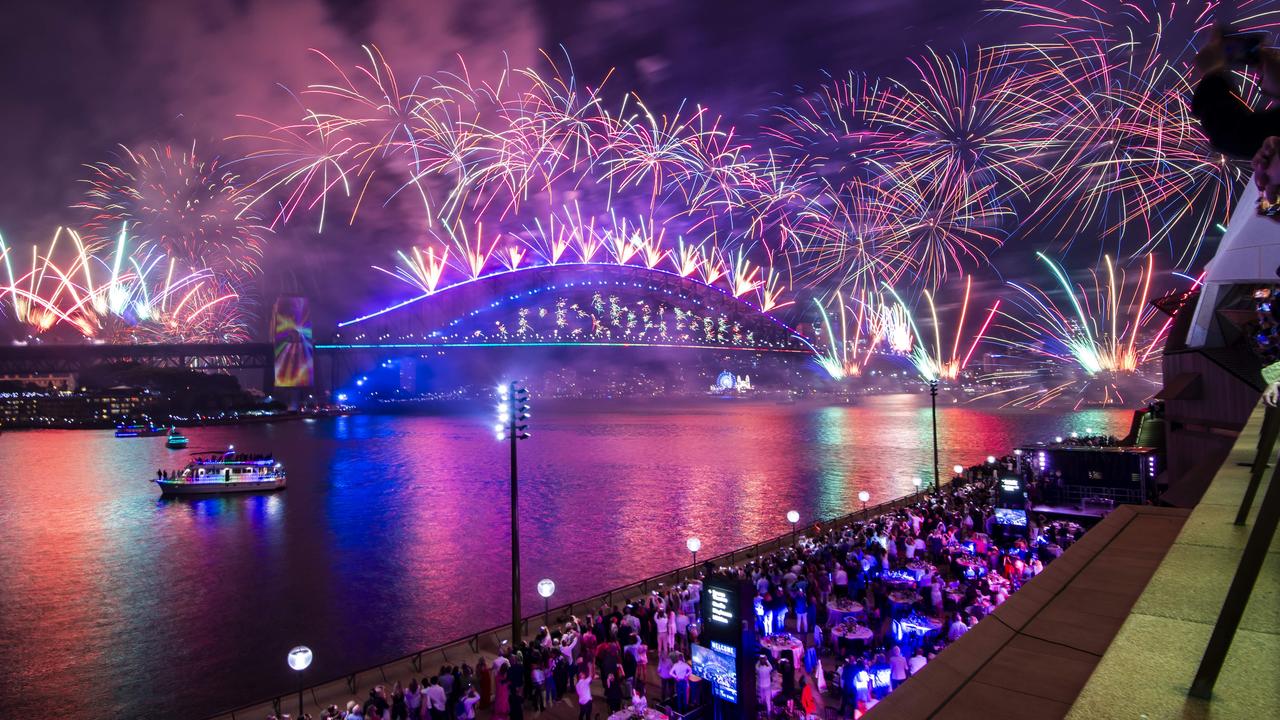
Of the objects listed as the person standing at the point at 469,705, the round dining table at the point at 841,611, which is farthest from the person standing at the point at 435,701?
the round dining table at the point at 841,611

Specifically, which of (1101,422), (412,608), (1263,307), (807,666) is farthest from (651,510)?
(1101,422)

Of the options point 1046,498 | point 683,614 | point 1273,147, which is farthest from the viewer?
point 1046,498

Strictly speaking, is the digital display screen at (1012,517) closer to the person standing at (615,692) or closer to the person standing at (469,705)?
the person standing at (615,692)

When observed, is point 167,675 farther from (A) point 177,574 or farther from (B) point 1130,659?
(B) point 1130,659

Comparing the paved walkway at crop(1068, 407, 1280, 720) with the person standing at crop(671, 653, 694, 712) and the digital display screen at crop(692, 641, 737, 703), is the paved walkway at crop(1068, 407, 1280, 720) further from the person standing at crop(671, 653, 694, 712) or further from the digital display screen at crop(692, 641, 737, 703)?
the person standing at crop(671, 653, 694, 712)

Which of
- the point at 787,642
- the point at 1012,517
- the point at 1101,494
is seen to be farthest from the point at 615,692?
the point at 1101,494

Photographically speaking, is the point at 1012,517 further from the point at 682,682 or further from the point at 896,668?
the point at 682,682

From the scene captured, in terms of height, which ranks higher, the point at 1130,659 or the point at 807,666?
the point at 1130,659
